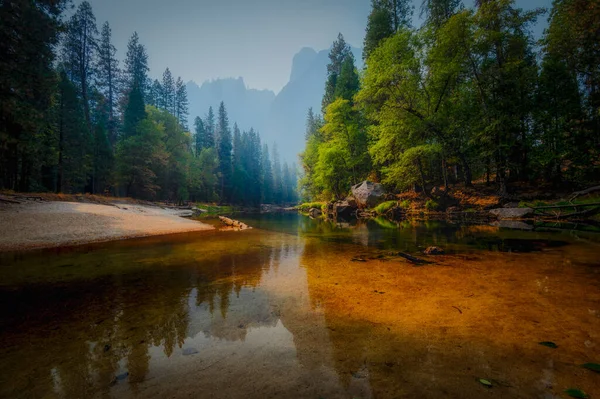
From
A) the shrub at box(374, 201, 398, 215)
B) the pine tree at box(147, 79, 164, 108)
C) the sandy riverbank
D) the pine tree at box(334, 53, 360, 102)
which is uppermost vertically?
the pine tree at box(147, 79, 164, 108)

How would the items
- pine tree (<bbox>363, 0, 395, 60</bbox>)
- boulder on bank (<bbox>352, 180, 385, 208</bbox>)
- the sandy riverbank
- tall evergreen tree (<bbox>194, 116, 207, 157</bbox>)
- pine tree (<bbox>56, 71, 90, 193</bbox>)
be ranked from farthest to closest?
tall evergreen tree (<bbox>194, 116, 207, 157</bbox>) → pine tree (<bbox>363, 0, 395, 60</bbox>) → boulder on bank (<bbox>352, 180, 385, 208</bbox>) → pine tree (<bbox>56, 71, 90, 193</bbox>) → the sandy riverbank

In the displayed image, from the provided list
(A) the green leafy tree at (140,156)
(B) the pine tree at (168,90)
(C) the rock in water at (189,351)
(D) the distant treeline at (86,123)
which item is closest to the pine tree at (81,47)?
(D) the distant treeline at (86,123)

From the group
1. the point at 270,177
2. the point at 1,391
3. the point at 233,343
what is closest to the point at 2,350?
the point at 1,391

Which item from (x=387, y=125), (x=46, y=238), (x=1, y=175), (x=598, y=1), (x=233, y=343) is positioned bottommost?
(x=233, y=343)

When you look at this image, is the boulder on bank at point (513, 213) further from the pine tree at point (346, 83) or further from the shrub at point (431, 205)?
the pine tree at point (346, 83)

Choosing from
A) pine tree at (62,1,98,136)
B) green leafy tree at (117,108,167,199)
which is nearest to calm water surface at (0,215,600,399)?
green leafy tree at (117,108,167,199)

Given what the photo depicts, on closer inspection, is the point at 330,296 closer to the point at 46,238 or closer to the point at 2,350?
the point at 2,350

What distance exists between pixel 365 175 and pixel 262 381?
2915 cm

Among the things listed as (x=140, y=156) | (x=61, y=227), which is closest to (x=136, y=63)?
(x=140, y=156)

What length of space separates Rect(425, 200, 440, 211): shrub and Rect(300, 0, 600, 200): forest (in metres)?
1.61

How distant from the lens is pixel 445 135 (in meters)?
18.1

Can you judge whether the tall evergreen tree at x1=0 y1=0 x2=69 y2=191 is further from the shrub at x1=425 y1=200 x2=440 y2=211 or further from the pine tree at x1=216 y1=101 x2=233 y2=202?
the pine tree at x1=216 y1=101 x2=233 y2=202

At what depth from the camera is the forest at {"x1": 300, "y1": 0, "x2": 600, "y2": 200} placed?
45.0ft

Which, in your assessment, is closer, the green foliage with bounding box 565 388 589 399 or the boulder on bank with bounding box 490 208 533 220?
the green foliage with bounding box 565 388 589 399
